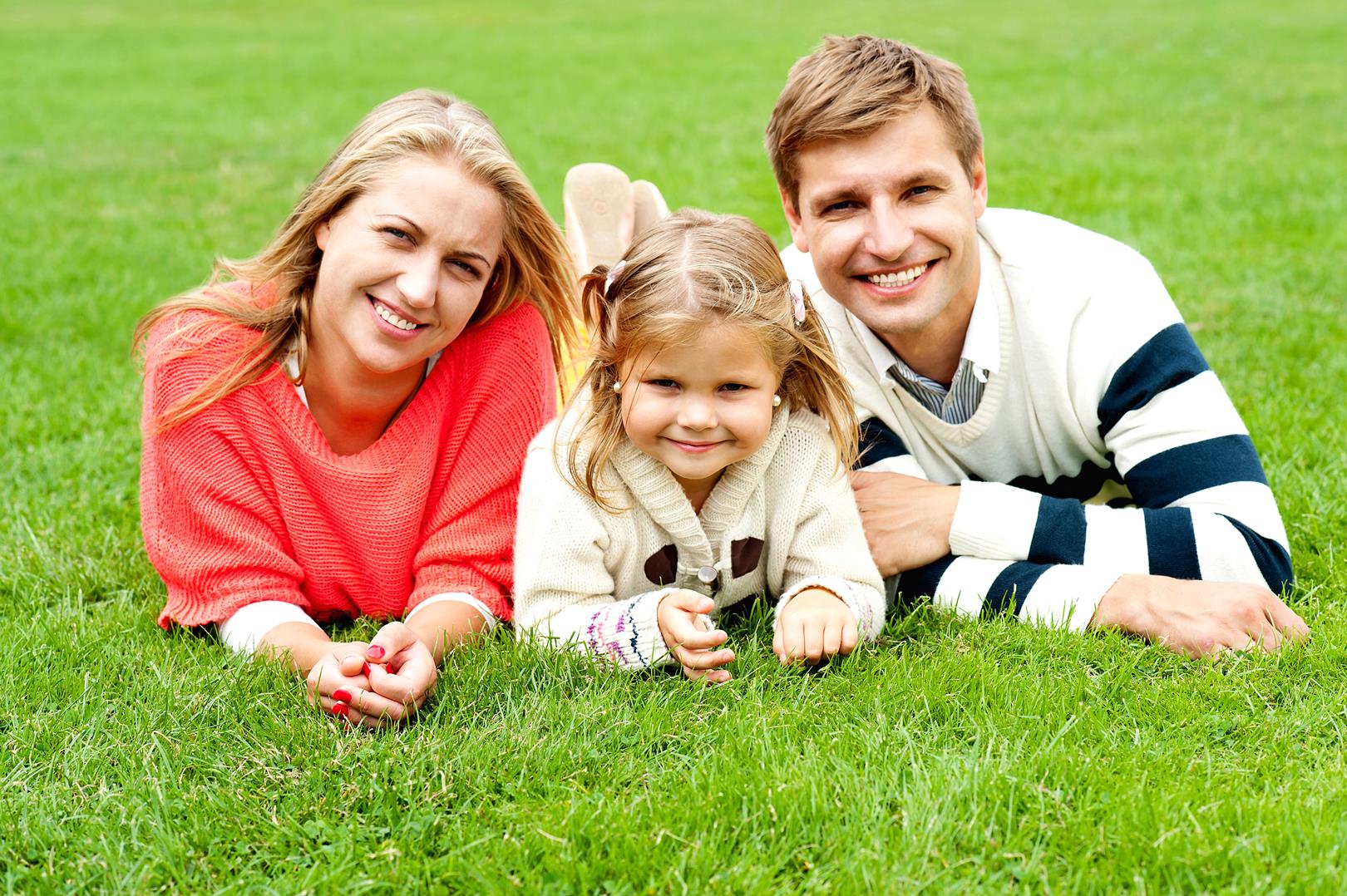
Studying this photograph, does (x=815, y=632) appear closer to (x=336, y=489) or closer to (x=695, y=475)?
(x=695, y=475)

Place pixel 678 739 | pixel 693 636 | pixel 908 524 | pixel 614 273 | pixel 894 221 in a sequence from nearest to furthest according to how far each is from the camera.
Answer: pixel 678 739
pixel 693 636
pixel 614 273
pixel 894 221
pixel 908 524

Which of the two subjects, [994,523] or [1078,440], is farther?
[1078,440]

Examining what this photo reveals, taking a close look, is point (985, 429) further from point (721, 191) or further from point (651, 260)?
point (721, 191)

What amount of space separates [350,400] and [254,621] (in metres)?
0.65

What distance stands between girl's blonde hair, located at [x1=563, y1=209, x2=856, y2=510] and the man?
0.99 feet

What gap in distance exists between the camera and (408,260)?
3336mm

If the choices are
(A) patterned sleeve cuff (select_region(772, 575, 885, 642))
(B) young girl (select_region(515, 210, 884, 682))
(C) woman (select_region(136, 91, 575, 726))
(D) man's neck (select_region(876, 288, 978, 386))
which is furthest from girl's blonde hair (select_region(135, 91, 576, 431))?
(A) patterned sleeve cuff (select_region(772, 575, 885, 642))

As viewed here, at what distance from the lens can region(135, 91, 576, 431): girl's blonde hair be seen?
11.2 ft

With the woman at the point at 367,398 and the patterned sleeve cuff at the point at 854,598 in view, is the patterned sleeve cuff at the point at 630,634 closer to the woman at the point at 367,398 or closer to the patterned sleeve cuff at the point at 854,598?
the patterned sleeve cuff at the point at 854,598

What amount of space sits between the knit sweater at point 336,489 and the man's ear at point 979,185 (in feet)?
4.08

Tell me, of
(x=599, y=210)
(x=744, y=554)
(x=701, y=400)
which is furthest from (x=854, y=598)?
(x=599, y=210)

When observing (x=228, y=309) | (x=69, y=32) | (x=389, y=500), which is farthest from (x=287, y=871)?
(x=69, y=32)

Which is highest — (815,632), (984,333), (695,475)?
(984,333)

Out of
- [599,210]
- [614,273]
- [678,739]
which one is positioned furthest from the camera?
[599,210]
